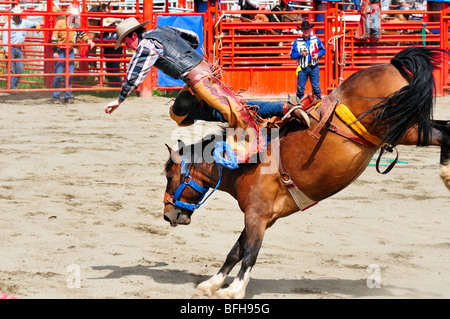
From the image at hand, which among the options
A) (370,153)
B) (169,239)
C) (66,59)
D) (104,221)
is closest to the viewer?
(370,153)

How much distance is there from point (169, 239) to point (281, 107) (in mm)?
2006

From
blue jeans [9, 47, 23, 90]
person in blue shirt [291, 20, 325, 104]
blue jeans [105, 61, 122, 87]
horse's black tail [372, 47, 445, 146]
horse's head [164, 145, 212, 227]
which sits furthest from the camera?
blue jeans [105, 61, 122, 87]

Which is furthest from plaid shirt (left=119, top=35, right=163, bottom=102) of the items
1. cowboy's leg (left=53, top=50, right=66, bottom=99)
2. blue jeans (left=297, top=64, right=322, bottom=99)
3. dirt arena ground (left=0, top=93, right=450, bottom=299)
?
cowboy's leg (left=53, top=50, right=66, bottom=99)

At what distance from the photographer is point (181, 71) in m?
4.65

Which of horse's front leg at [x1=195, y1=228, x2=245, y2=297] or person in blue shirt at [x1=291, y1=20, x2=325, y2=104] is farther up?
person in blue shirt at [x1=291, y1=20, x2=325, y2=104]

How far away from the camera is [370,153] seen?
14.6ft

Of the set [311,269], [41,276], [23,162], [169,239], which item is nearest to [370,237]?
[311,269]

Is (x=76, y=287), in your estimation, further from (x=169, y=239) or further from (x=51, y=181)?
(x=51, y=181)

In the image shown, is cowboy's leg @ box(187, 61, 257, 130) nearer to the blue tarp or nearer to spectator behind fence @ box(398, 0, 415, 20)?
the blue tarp

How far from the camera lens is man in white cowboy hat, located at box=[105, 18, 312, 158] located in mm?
4574

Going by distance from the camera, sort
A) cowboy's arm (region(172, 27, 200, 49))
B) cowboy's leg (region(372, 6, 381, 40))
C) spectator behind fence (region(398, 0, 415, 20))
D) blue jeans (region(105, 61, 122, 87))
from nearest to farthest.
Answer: cowboy's arm (region(172, 27, 200, 49)), cowboy's leg (region(372, 6, 381, 40)), blue jeans (region(105, 61, 122, 87)), spectator behind fence (region(398, 0, 415, 20))

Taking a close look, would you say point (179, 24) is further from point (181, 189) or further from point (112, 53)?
point (181, 189)

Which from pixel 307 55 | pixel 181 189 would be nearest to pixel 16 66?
pixel 307 55

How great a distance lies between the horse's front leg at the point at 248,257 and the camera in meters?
4.53
